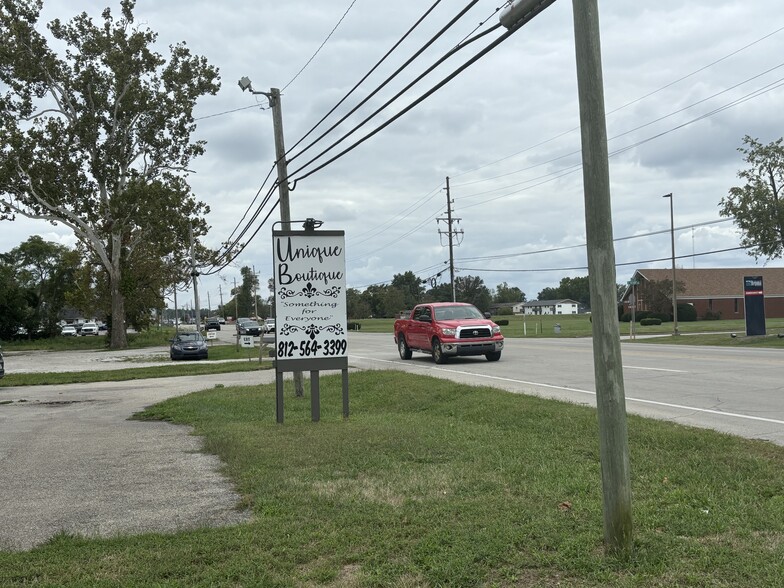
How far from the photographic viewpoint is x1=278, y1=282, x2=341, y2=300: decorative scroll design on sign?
11586 millimetres

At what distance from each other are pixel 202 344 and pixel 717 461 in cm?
3125

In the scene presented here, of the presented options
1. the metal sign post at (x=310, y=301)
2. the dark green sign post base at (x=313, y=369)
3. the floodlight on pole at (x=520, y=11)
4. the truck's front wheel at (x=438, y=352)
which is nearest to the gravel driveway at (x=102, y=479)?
the dark green sign post base at (x=313, y=369)

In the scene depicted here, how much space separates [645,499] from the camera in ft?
18.9

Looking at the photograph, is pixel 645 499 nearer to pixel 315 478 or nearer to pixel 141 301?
pixel 315 478

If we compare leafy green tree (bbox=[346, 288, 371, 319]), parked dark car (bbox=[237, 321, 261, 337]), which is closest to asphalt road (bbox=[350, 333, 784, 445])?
parked dark car (bbox=[237, 321, 261, 337])

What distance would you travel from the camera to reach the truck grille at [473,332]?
856 inches

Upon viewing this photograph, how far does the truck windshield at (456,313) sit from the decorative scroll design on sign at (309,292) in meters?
11.2

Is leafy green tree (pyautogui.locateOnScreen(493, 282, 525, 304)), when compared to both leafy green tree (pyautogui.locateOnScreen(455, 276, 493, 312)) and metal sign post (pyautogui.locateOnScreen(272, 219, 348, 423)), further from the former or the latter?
metal sign post (pyautogui.locateOnScreen(272, 219, 348, 423))

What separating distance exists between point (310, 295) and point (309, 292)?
0.05m

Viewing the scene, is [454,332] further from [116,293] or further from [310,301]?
[116,293]

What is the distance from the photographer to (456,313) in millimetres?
23109

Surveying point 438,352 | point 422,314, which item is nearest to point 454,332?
point 438,352

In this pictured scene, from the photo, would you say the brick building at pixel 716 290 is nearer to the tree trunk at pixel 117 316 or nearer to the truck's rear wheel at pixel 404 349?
the tree trunk at pixel 117 316

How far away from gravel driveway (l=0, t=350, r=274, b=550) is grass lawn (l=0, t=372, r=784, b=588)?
0.34m
